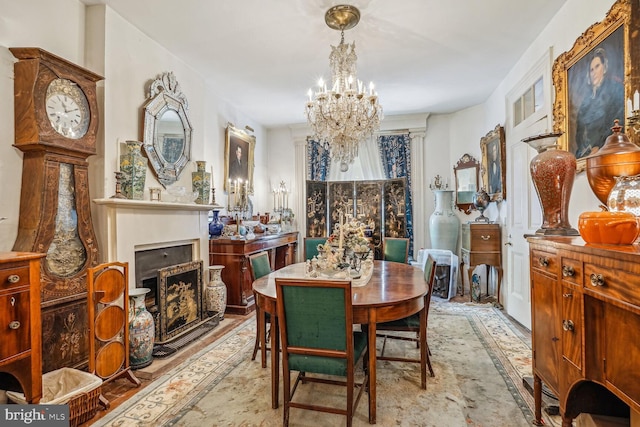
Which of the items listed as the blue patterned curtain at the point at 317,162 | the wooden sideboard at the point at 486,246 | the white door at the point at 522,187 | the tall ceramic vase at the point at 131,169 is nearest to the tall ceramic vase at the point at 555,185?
the white door at the point at 522,187

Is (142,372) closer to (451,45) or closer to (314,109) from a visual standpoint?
(314,109)

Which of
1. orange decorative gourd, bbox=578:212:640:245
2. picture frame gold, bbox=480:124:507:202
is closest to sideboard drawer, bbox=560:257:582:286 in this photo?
orange decorative gourd, bbox=578:212:640:245

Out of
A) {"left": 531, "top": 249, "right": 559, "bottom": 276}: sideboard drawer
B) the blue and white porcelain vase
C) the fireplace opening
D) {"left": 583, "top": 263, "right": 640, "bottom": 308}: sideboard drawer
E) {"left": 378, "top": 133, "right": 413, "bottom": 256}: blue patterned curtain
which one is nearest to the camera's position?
{"left": 583, "top": 263, "right": 640, "bottom": 308}: sideboard drawer

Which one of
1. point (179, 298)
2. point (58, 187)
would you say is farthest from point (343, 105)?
point (179, 298)

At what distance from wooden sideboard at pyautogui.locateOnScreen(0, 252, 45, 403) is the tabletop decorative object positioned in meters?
1.65

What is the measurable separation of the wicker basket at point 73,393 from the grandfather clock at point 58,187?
0.21 meters

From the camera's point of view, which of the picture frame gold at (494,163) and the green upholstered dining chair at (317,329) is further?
the picture frame gold at (494,163)

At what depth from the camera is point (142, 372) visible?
8.41 feet

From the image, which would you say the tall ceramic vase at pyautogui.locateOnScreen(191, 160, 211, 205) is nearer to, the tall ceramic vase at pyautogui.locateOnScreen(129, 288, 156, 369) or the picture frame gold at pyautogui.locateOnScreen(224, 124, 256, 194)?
the picture frame gold at pyautogui.locateOnScreen(224, 124, 256, 194)

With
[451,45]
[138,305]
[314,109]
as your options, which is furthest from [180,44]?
[451,45]

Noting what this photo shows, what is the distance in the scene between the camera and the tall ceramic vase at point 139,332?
262 centimetres

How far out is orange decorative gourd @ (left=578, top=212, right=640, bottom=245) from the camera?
128 centimetres

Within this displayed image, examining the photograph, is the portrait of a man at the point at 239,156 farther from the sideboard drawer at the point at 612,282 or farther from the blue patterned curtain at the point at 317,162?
the sideboard drawer at the point at 612,282

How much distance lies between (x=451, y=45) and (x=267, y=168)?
4062mm
